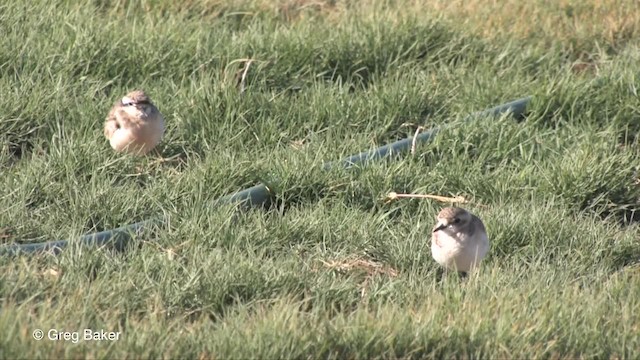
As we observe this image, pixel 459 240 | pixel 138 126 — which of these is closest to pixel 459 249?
pixel 459 240

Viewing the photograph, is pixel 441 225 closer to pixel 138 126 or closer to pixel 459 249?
pixel 459 249

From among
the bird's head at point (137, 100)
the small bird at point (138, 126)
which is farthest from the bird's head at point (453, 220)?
the bird's head at point (137, 100)

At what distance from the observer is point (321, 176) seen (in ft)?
23.6

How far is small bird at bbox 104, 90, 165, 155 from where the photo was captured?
23.7 feet

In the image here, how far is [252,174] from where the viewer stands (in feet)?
23.7

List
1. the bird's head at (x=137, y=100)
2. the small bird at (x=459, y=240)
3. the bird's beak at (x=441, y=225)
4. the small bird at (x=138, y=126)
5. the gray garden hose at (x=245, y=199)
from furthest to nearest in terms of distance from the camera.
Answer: the bird's head at (x=137, y=100), the small bird at (x=138, y=126), the bird's beak at (x=441, y=225), the small bird at (x=459, y=240), the gray garden hose at (x=245, y=199)

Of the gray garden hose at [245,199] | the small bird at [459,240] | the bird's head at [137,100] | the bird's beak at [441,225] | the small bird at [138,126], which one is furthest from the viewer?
the bird's head at [137,100]

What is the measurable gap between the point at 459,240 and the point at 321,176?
50.9 inches

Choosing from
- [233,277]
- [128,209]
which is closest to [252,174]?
[128,209]

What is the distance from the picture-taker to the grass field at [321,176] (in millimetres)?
5414

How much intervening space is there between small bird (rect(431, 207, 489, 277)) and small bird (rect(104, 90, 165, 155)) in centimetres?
186

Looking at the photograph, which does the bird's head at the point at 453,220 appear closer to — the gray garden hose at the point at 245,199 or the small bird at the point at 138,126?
the gray garden hose at the point at 245,199

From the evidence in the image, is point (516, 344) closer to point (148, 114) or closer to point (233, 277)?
point (233, 277)

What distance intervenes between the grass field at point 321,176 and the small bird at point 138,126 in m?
0.08
